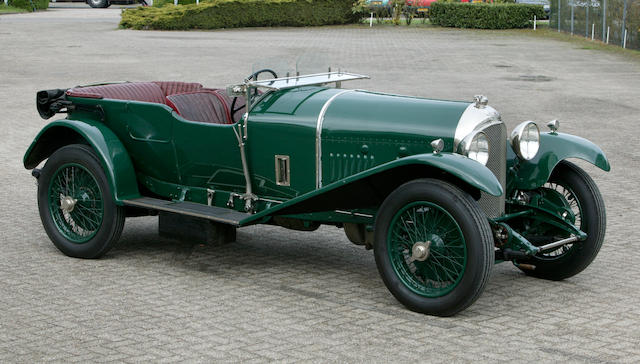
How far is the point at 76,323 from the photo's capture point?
15.8 ft

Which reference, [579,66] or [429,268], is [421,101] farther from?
[579,66]

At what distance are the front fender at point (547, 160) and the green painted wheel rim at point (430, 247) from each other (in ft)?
2.82

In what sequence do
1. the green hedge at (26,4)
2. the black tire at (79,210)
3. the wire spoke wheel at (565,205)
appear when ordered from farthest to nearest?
the green hedge at (26,4), the black tire at (79,210), the wire spoke wheel at (565,205)

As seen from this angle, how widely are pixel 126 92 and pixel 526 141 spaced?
3.06 meters

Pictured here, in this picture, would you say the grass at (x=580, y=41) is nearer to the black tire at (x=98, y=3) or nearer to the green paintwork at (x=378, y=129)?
the green paintwork at (x=378, y=129)

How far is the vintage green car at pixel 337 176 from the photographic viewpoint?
16.0ft

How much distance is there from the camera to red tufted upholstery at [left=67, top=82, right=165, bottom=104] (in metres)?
6.45

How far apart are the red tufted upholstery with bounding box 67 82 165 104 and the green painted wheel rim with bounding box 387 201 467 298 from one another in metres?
2.63

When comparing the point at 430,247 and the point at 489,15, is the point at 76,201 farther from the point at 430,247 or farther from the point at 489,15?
the point at 489,15

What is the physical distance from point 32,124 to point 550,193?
8555mm

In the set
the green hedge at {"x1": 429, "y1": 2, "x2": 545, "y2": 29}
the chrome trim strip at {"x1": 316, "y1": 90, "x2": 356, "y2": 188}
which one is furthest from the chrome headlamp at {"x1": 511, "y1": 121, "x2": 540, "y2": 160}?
the green hedge at {"x1": 429, "y1": 2, "x2": 545, "y2": 29}

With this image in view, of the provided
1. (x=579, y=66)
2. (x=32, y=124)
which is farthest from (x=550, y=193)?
(x=579, y=66)

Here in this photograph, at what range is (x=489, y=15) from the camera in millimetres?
31156

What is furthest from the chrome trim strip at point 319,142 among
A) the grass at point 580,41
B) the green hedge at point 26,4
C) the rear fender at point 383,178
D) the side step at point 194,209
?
the green hedge at point 26,4
